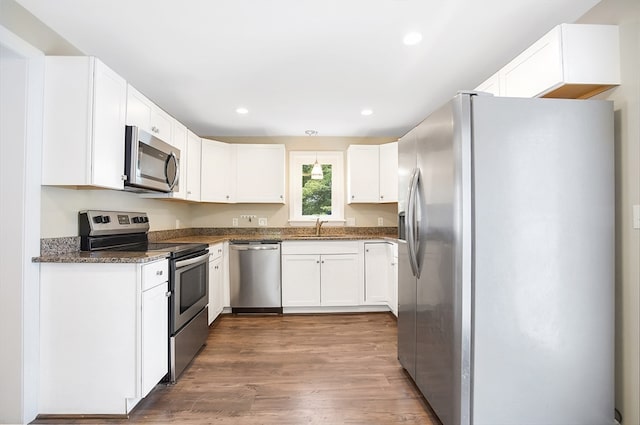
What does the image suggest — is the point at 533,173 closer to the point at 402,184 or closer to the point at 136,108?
the point at 402,184

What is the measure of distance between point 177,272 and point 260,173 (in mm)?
2133

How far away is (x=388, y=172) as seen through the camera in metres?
4.05

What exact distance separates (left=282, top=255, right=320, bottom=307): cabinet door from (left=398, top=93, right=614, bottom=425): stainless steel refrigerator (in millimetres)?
2239

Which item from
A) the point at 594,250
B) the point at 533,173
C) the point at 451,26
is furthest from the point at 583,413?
the point at 451,26

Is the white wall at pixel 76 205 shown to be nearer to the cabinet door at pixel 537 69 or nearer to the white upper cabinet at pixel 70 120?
the white upper cabinet at pixel 70 120

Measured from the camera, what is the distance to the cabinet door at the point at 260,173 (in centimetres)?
409

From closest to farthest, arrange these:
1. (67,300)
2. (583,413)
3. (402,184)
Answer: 1. (583,413)
2. (67,300)
3. (402,184)

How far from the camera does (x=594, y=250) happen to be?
156 centimetres

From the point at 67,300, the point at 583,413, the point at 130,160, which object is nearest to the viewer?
the point at 583,413

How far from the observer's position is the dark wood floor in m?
1.81

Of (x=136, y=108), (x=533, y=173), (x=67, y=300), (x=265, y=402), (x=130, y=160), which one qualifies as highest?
(x=136, y=108)

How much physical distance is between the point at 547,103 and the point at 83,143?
8.46 feet

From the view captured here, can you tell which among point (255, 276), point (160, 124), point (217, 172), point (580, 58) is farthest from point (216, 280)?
point (580, 58)

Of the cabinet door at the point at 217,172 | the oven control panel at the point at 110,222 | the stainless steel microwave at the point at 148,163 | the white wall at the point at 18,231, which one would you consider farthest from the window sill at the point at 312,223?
the white wall at the point at 18,231
